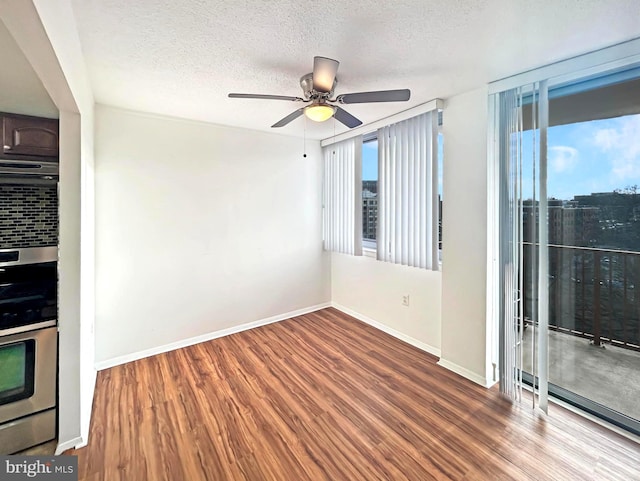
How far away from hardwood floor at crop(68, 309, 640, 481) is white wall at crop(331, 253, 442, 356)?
1.14ft

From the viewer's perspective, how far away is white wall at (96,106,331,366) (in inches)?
109

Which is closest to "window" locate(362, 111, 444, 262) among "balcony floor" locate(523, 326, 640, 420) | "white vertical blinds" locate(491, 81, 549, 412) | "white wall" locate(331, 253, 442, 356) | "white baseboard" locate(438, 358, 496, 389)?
"white wall" locate(331, 253, 442, 356)

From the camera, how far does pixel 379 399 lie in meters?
2.29

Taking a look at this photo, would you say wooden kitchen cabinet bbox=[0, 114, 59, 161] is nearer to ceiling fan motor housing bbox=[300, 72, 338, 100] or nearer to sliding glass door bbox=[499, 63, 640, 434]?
ceiling fan motor housing bbox=[300, 72, 338, 100]

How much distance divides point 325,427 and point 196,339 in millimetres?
1928

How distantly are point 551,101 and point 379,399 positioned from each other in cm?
264

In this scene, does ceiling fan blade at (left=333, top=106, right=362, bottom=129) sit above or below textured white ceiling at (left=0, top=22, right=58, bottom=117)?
above

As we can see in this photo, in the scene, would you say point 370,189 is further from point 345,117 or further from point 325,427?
point 325,427

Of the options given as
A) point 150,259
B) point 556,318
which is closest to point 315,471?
point 556,318

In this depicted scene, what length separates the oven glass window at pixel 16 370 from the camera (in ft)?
5.80

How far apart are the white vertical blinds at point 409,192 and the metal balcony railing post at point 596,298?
1132 mm

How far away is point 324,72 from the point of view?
66.6 inches

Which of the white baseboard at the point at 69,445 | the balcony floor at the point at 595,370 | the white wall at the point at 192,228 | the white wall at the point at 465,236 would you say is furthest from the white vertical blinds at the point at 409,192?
the white baseboard at the point at 69,445

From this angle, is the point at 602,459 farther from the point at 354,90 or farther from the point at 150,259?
the point at 150,259
